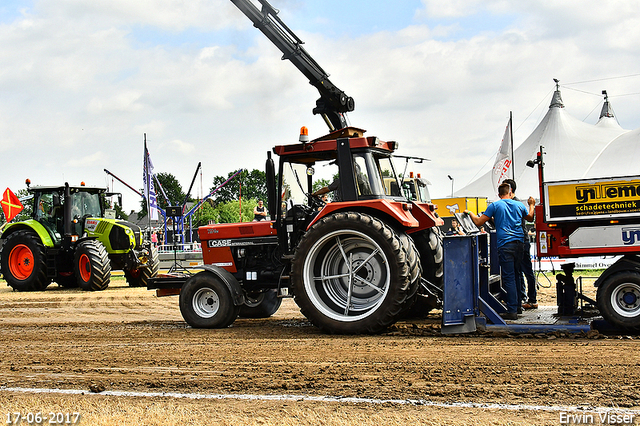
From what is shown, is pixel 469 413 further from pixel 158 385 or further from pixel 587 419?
pixel 158 385

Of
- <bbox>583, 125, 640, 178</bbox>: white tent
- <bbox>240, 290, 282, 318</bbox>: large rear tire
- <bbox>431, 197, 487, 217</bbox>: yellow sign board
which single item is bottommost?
<bbox>240, 290, 282, 318</bbox>: large rear tire

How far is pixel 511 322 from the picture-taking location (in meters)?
6.93

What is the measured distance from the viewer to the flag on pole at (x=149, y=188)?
2619 centimetres

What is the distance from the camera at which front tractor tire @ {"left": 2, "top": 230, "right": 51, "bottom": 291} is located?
15.3 metres

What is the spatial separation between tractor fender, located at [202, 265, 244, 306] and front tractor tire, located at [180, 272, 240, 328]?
0.14 ft

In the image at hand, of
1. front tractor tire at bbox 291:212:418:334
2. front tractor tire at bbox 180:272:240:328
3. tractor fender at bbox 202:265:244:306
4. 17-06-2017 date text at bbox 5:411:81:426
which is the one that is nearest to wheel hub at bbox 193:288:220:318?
front tractor tire at bbox 180:272:240:328

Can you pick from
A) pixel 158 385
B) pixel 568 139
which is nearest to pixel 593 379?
pixel 158 385

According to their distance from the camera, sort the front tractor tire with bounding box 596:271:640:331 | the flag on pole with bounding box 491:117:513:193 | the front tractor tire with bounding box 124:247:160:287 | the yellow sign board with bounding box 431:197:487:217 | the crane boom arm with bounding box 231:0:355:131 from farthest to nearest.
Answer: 1. the yellow sign board with bounding box 431:197:487:217
2. the flag on pole with bounding box 491:117:513:193
3. the front tractor tire with bounding box 124:247:160:287
4. the crane boom arm with bounding box 231:0:355:131
5. the front tractor tire with bounding box 596:271:640:331

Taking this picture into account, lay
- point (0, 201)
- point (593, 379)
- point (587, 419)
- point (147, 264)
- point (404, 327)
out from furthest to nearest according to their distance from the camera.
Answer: point (0, 201) < point (147, 264) < point (404, 327) < point (593, 379) < point (587, 419)

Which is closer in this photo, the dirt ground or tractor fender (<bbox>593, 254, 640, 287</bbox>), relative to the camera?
the dirt ground

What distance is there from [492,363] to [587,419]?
58.9 inches

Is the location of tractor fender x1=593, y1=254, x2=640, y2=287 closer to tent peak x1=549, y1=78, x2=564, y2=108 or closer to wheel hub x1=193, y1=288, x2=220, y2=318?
wheel hub x1=193, y1=288, x2=220, y2=318

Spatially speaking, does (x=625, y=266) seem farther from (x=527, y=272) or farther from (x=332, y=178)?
(x=332, y=178)

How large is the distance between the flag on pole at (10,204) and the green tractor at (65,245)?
3.95 metres
